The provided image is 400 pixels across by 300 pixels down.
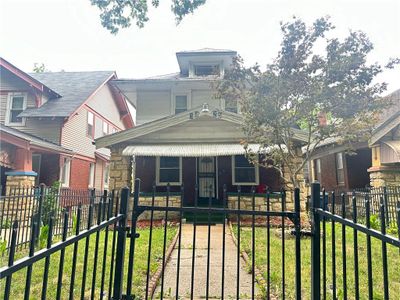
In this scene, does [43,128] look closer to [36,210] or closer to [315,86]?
[36,210]

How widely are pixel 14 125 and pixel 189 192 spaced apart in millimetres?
10192

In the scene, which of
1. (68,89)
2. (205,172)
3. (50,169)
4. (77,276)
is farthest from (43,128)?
(77,276)

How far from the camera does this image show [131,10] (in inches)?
295

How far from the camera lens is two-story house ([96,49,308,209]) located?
35.8 feet

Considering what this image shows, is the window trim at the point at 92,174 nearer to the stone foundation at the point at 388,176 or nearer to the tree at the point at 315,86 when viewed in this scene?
the tree at the point at 315,86

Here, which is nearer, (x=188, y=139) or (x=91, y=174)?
(x=188, y=139)

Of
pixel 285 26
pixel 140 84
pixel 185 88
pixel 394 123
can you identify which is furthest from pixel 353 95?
pixel 140 84

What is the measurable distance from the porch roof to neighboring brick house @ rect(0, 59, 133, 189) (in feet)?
13.6

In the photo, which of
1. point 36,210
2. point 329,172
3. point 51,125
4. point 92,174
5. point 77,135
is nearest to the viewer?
point 36,210

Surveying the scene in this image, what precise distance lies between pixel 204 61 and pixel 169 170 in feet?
21.2

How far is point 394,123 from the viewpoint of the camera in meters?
10.2

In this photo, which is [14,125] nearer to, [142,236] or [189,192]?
[189,192]

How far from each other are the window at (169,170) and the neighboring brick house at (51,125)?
502 cm

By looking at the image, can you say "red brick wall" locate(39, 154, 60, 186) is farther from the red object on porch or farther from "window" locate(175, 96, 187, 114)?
the red object on porch
